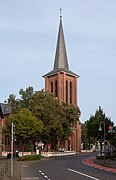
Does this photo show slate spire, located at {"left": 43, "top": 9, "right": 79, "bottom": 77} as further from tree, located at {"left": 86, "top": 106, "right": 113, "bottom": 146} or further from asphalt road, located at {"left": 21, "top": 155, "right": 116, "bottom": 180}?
asphalt road, located at {"left": 21, "top": 155, "right": 116, "bottom": 180}

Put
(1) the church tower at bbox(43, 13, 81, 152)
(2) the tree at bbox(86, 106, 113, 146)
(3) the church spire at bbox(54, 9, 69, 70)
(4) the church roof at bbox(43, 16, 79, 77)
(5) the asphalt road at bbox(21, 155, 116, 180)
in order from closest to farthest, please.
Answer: (5) the asphalt road at bbox(21, 155, 116, 180) → (2) the tree at bbox(86, 106, 113, 146) → (1) the church tower at bbox(43, 13, 81, 152) → (4) the church roof at bbox(43, 16, 79, 77) → (3) the church spire at bbox(54, 9, 69, 70)

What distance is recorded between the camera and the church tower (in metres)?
109

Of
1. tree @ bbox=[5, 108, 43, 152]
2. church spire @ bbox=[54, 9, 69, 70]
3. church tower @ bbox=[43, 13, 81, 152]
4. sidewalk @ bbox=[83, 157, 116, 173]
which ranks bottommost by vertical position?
sidewalk @ bbox=[83, 157, 116, 173]

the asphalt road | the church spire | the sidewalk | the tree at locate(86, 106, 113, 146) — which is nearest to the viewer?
the asphalt road

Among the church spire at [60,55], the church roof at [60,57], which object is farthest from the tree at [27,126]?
the church spire at [60,55]

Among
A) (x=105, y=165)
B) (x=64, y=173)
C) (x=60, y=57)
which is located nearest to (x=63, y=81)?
(x=60, y=57)

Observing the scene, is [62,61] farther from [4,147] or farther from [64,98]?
[4,147]

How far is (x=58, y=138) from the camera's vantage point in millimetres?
A: 88625

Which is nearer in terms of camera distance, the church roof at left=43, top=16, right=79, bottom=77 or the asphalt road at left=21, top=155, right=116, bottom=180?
the asphalt road at left=21, top=155, right=116, bottom=180

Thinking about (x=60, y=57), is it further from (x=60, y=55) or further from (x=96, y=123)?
(x=96, y=123)

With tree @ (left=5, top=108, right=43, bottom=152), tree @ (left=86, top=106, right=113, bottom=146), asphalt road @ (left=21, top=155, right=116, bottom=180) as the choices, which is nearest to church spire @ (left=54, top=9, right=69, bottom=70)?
tree @ (left=86, top=106, right=113, bottom=146)

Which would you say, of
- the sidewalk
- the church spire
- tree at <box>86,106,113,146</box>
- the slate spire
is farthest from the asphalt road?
the church spire

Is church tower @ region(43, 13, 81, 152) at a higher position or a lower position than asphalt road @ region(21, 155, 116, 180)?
higher

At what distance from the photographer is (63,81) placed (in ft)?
357
